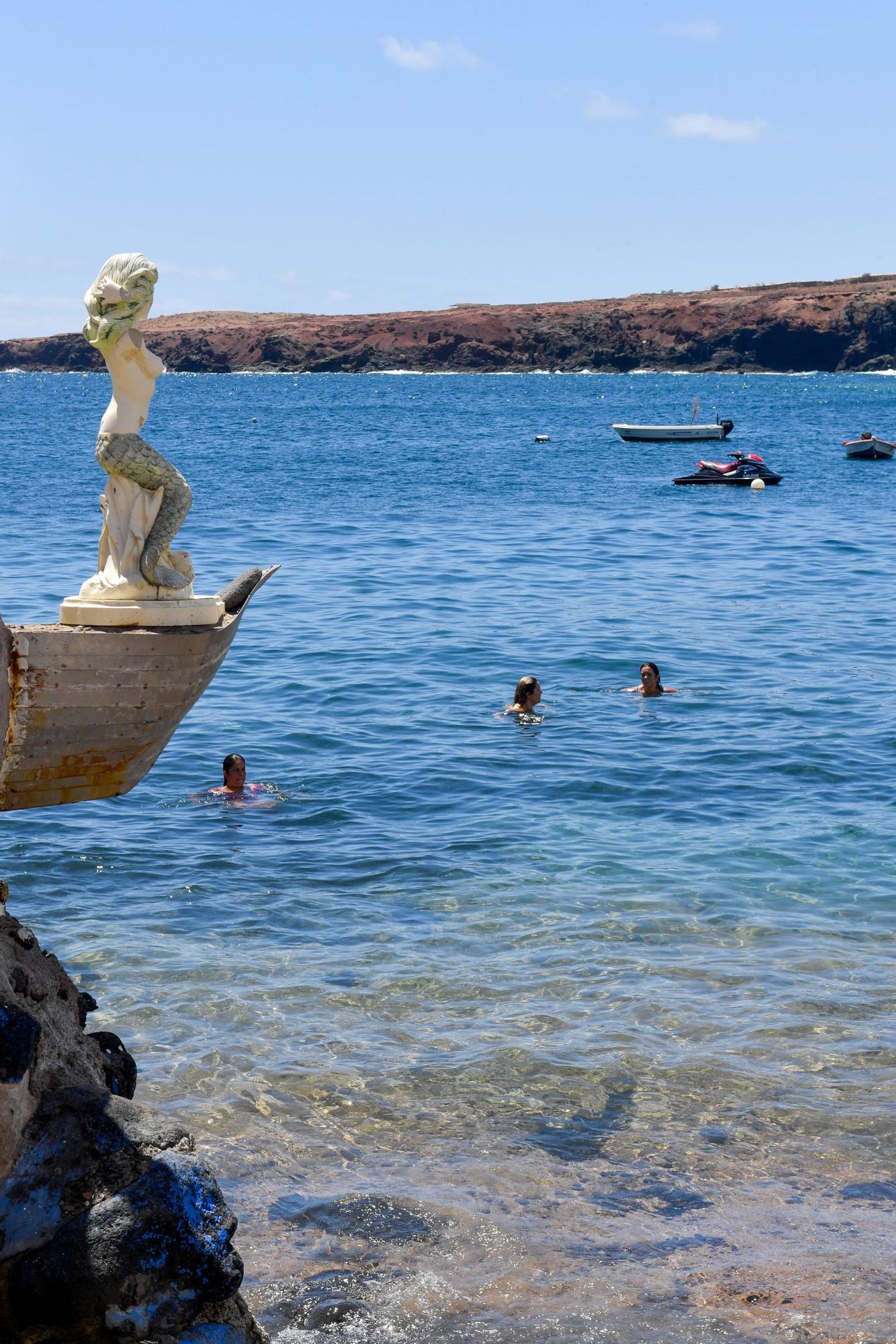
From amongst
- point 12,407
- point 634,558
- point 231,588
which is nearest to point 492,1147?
point 231,588

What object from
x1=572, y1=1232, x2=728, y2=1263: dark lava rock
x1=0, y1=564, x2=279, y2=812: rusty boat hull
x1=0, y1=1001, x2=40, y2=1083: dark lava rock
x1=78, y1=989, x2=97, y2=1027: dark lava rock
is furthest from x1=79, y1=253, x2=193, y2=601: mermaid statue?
x1=572, y1=1232, x2=728, y2=1263: dark lava rock

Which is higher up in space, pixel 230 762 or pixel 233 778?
pixel 230 762

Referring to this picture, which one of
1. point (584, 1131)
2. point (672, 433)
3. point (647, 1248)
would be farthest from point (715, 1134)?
point (672, 433)

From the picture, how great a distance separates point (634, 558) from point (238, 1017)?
28822 mm

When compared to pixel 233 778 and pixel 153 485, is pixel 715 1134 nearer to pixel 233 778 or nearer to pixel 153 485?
pixel 153 485

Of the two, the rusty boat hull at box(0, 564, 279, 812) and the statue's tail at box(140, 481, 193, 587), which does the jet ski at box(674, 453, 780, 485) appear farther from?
the statue's tail at box(140, 481, 193, 587)

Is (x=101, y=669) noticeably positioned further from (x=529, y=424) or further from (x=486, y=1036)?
(x=529, y=424)

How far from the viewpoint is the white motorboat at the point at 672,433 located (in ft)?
276

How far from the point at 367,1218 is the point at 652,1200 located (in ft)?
5.75

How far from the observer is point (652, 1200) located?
8945 millimetres

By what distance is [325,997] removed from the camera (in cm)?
1195

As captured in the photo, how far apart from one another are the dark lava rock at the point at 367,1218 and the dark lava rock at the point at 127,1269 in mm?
2459

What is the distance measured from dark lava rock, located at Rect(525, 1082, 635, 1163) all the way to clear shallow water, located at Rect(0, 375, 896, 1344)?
0.02 meters

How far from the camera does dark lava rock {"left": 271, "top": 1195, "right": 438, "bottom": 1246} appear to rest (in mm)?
8453
